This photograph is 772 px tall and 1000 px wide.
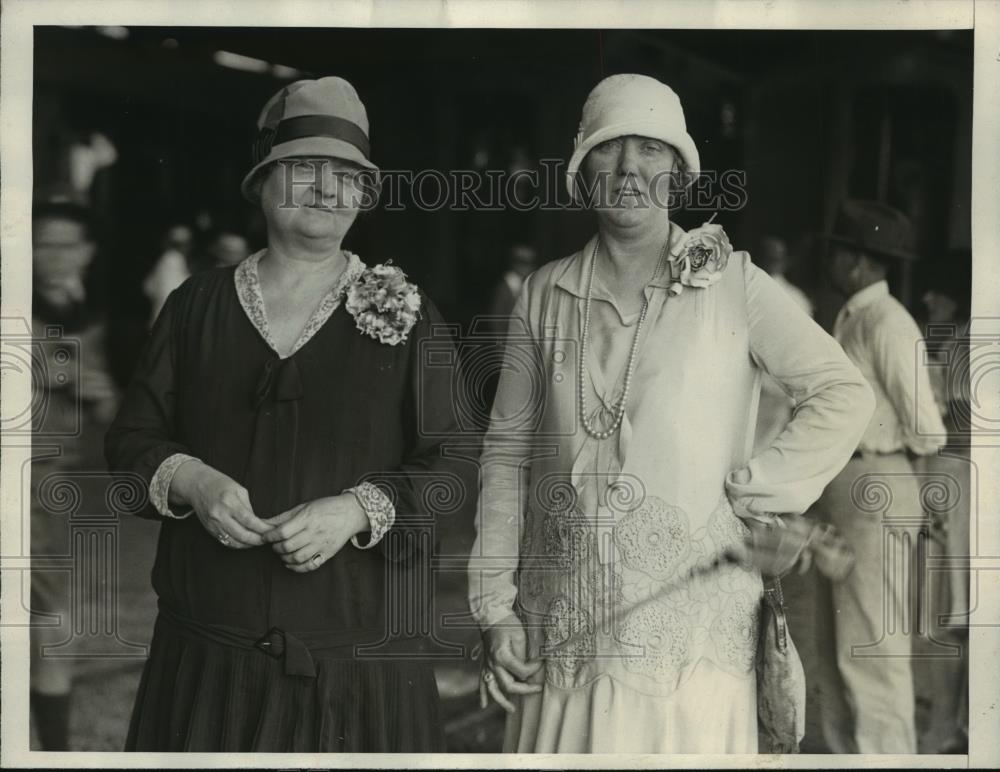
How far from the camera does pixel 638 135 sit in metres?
4.01

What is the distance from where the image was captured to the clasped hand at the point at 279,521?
153 inches

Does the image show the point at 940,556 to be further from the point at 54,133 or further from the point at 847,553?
the point at 54,133

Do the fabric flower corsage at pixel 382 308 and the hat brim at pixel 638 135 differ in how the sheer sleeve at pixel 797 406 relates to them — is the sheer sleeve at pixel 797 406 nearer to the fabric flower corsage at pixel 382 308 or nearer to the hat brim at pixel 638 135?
the hat brim at pixel 638 135

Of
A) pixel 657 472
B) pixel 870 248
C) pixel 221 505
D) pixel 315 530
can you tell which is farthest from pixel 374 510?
pixel 870 248

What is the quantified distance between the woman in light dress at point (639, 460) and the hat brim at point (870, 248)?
228 millimetres

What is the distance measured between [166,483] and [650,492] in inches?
55.8

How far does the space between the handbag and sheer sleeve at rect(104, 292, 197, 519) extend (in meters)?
1.76

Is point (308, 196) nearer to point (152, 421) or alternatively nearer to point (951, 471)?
point (152, 421)

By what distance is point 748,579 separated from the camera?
4000 millimetres

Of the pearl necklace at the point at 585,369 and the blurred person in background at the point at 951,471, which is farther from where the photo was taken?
Result: the blurred person in background at the point at 951,471

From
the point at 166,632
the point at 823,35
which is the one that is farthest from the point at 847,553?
the point at 166,632

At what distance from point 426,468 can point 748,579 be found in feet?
3.30

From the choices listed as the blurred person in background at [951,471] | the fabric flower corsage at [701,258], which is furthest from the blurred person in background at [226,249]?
the blurred person in background at [951,471]

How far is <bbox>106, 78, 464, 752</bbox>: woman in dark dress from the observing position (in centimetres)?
392
